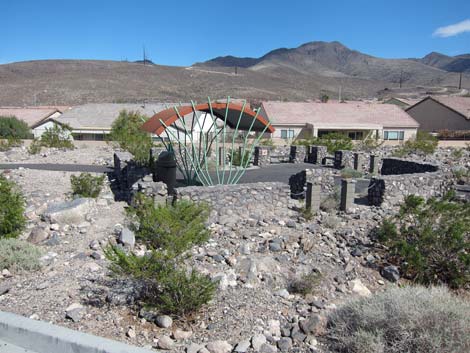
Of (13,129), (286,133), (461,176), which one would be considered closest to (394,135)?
(286,133)

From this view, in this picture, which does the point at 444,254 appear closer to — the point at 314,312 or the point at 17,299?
the point at 314,312

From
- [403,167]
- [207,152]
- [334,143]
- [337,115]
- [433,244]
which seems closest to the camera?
[433,244]

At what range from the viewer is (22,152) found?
1006 inches

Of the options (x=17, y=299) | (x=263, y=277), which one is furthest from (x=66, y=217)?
(x=263, y=277)

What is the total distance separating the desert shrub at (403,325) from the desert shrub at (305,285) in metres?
1.19

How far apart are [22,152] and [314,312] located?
24.5 metres

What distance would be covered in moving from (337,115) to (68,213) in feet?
115

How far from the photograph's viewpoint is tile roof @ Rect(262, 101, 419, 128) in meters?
39.2

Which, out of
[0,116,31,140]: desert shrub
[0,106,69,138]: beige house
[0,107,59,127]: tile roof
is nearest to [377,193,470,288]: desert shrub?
[0,116,31,140]: desert shrub

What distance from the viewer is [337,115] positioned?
4116cm

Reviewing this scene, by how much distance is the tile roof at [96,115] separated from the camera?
4200 cm

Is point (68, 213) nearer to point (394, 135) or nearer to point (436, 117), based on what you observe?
point (394, 135)

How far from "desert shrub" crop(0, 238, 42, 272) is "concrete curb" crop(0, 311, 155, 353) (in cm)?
211

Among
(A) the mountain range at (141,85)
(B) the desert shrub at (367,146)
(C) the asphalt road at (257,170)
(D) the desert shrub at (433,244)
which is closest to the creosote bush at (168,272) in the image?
(D) the desert shrub at (433,244)
